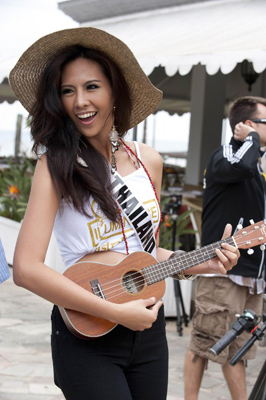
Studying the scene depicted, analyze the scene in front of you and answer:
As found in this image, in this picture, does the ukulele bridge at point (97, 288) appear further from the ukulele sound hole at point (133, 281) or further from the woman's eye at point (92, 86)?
the woman's eye at point (92, 86)

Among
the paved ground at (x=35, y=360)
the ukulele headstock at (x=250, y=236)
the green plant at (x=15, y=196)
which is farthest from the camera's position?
the green plant at (x=15, y=196)

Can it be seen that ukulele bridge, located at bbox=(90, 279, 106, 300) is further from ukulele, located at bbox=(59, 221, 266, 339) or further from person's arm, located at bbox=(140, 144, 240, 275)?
person's arm, located at bbox=(140, 144, 240, 275)

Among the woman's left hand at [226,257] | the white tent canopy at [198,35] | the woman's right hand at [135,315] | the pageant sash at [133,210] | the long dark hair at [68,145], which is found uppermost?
the white tent canopy at [198,35]

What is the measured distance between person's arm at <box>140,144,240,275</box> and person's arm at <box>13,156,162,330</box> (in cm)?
44

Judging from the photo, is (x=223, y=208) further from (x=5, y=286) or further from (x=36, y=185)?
(x=5, y=286)

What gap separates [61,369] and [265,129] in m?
2.43

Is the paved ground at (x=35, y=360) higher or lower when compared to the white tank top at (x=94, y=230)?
lower

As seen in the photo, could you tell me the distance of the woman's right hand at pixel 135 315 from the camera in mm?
1818

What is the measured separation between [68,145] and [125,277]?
0.52 m

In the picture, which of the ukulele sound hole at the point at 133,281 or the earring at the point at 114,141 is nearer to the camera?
the ukulele sound hole at the point at 133,281

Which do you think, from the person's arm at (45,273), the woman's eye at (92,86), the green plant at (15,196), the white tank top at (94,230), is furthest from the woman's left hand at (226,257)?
the green plant at (15,196)

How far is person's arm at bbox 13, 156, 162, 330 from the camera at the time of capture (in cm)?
178

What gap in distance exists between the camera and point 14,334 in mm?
5027

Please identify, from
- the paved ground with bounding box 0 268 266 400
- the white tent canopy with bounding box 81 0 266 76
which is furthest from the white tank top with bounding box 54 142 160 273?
the white tent canopy with bounding box 81 0 266 76
